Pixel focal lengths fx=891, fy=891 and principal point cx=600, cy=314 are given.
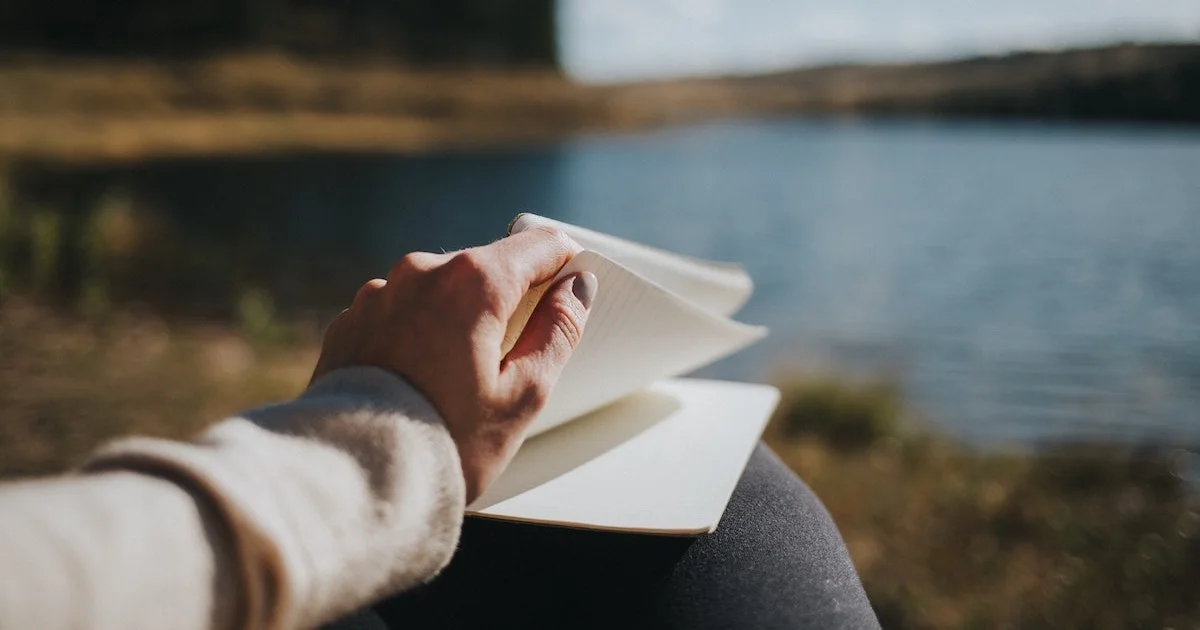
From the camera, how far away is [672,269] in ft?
2.81

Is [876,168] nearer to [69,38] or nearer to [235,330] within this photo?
[69,38]

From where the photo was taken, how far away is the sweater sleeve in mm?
334

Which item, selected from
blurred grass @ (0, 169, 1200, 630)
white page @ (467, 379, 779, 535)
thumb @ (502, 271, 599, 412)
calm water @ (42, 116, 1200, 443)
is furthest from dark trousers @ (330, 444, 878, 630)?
calm water @ (42, 116, 1200, 443)

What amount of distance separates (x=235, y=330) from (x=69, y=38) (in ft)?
69.6

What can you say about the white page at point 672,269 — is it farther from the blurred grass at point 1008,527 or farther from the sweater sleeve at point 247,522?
the blurred grass at point 1008,527

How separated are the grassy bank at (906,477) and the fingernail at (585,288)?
5.51 feet

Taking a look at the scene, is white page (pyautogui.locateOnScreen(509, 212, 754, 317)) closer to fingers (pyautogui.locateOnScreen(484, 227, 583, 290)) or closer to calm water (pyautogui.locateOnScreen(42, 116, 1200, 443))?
fingers (pyautogui.locateOnScreen(484, 227, 583, 290))

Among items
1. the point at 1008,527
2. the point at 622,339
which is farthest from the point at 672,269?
the point at 1008,527

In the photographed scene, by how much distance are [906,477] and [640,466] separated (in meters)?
2.79

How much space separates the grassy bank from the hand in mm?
1736

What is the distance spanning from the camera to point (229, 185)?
16.3 metres

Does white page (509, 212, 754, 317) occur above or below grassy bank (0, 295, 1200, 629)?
above

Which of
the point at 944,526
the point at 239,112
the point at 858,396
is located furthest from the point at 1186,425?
the point at 239,112

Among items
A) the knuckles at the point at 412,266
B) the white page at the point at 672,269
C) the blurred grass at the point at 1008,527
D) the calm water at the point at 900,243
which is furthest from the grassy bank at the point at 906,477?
the knuckles at the point at 412,266
